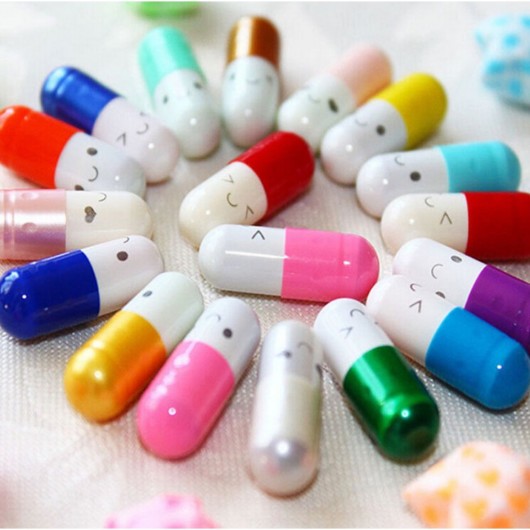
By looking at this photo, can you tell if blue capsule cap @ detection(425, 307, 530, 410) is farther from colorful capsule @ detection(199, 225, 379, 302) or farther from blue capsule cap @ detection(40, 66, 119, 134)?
blue capsule cap @ detection(40, 66, 119, 134)

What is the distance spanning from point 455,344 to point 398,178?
38 centimetres

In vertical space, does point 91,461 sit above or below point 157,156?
below

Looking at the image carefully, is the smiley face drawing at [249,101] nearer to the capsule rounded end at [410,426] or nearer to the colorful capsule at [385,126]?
Result: the colorful capsule at [385,126]

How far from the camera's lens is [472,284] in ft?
4.54

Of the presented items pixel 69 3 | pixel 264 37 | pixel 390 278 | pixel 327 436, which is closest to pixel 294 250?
pixel 390 278

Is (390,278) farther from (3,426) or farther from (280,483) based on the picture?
(3,426)

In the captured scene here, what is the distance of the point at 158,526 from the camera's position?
1.10 metres

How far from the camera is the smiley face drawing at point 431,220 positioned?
1.49 m

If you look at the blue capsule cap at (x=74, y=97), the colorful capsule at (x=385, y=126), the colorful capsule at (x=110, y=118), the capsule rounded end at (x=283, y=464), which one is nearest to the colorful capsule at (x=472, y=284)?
the colorful capsule at (x=385, y=126)

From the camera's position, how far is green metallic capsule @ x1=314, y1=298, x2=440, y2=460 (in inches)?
47.3

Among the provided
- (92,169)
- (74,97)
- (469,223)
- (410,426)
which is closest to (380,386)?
(410,426)

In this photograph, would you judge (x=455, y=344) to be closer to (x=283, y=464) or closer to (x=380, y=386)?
(x=380, y=386)

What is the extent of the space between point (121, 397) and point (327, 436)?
0.29 meters

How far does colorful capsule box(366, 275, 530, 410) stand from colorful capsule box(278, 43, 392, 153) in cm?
→ 43
